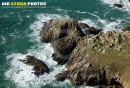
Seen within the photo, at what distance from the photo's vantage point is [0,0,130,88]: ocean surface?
75.1 metres

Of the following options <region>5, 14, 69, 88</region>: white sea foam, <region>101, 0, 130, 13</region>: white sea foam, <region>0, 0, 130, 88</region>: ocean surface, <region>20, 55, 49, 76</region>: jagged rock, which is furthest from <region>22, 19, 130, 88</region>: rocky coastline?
<region>101, 0, 130, 13</region>: white sea foam

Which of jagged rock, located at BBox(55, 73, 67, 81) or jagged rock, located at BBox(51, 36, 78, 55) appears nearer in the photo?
jagged rock, located at BBox(55, 73, 67, 81)

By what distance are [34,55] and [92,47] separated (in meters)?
13.9

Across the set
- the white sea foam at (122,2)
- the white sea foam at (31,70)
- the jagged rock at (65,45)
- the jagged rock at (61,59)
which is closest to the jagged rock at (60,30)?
the jagged rock at (65,45)

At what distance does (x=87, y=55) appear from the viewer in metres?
75.4

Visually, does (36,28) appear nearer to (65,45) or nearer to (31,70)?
(65,45)

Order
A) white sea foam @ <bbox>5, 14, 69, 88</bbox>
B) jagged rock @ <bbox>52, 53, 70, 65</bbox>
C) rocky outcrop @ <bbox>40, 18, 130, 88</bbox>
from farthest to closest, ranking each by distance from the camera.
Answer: jagged rock @ <bbox>52, 53, 70, 65</bbox> < white sea foam @ <bbox>5, 14, 69, 88</bbox> < rocky outcrop @ <bbox>40, 18, 130, 88</bbox>

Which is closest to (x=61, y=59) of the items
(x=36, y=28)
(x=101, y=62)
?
(x=101, y=62)

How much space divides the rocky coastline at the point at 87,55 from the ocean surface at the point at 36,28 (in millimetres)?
1778

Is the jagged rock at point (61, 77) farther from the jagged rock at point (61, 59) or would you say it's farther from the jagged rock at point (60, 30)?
the jagged rock at point (60, 30)

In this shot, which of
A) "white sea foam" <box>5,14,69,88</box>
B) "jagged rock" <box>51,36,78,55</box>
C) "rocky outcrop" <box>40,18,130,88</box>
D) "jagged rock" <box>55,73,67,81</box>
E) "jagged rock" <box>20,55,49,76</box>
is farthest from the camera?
"jagged rock" <box>51,36,78,55</box>

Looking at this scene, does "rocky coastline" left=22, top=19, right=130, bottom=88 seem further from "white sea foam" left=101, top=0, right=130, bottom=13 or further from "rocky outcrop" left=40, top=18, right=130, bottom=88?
"white sea foam" left=101, top=0, right=130, bottom=13

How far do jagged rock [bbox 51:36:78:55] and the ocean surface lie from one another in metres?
2.44

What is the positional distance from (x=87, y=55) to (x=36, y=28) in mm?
20850
